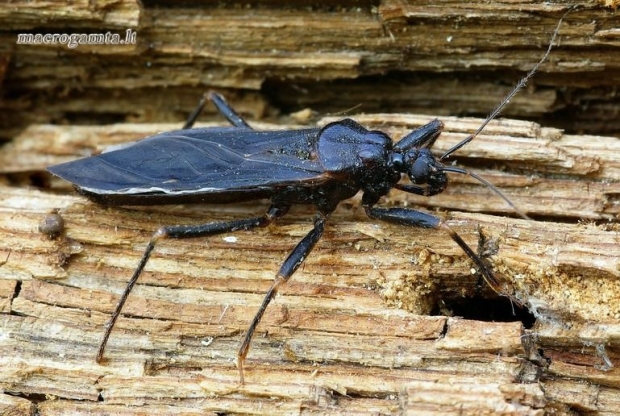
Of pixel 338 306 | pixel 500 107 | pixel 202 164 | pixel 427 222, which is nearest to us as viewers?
pixel 338 306

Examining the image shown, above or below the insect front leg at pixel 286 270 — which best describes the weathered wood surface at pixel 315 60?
above

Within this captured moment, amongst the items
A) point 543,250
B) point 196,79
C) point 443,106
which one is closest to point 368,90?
point 443,106

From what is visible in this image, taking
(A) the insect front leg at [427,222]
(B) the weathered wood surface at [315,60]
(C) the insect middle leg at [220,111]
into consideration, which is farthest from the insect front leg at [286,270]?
(B) the weathered wood surface at [315,60]

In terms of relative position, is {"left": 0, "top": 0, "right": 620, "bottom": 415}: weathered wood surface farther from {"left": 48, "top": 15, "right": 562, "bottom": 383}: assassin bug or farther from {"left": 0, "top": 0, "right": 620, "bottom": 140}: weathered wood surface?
{"left": 48, "top": 15, "right": 562, "bottom": 383}: assassin bug

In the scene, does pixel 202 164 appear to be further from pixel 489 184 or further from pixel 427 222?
pixel 489 184

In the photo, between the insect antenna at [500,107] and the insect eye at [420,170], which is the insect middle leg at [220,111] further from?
the insect antenna at [500,107]

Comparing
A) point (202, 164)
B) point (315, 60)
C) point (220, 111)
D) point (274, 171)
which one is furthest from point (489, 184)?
point (220, 111)
